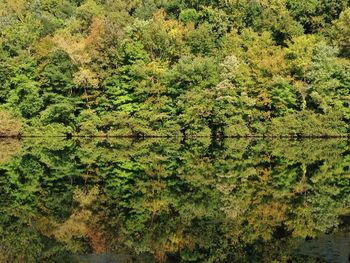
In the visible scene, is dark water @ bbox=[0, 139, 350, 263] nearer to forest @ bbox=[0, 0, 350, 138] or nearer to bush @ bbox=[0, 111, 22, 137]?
forest @ bbox=[0, 0, 350, 138]

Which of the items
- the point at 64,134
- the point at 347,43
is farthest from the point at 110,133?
the point at 347,43

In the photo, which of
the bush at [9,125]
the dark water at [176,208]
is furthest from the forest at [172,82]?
the dark water at [176,208]

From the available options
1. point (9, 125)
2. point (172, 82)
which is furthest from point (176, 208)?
point (9, 125)

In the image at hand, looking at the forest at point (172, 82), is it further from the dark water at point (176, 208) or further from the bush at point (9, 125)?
the dark water at point (176, 208)

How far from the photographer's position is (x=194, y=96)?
49.7m

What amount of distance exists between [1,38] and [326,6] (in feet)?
117

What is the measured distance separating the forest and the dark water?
16.5 m

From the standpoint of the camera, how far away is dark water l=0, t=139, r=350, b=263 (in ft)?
42.8

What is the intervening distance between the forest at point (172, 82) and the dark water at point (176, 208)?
16510 mm

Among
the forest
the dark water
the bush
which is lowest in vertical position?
the bush

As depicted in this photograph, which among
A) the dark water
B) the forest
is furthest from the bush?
the dark water

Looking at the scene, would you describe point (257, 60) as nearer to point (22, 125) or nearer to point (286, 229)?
point (22, 125)

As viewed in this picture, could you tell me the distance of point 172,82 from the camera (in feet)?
171

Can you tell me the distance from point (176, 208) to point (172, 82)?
34.8m
